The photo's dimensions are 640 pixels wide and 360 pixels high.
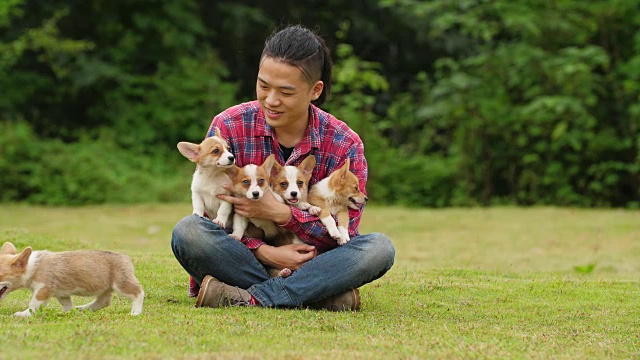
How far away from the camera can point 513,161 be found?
18.4m

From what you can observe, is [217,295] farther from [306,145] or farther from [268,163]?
[306,145]

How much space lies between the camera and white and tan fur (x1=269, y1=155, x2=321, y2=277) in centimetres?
575

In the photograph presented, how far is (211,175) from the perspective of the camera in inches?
231

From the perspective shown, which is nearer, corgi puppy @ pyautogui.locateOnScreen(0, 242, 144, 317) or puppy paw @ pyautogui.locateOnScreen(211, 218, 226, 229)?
corgi puppy @ pyautogui.locateOnScreen(0, 242, 144, 317)

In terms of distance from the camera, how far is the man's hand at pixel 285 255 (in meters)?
5.69

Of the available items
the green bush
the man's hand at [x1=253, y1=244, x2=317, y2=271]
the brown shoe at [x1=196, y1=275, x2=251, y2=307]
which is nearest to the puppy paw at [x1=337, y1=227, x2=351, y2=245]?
the man's hand at [x1=253, y1=244, x2=317, y2=271]

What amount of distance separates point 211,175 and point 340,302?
1132 millimetres

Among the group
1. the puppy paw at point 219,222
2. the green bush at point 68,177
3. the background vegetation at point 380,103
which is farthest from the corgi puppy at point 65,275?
the green bush at point 68,177

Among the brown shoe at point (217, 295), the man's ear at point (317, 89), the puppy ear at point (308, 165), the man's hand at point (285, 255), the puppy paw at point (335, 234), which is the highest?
the man's ear at point (317, 89)

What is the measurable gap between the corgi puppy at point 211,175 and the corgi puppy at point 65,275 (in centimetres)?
69

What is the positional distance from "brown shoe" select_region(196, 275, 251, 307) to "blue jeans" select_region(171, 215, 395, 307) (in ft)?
0.24

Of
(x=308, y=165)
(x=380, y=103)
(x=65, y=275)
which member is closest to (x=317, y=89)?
(x=308, y=165)

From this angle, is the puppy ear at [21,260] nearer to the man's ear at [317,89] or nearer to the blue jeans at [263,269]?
the blue jeans at [263,269]

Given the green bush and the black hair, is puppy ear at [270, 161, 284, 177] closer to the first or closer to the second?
the black hair
